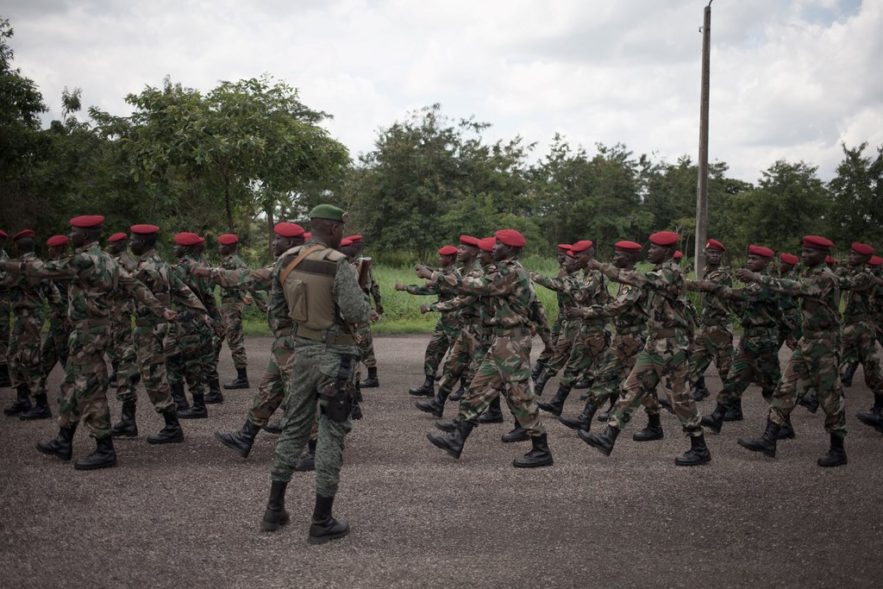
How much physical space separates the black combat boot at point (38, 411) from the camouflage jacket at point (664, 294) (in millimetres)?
6537

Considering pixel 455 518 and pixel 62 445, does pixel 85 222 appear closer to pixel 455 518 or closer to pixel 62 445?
pixel 62 445

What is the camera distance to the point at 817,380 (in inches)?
269

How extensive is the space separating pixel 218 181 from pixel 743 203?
2140 centimetres

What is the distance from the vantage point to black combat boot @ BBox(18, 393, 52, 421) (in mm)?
8122

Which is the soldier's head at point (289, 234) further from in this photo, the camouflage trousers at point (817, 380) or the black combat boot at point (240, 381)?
the camouflage trousers at point (817, 380)

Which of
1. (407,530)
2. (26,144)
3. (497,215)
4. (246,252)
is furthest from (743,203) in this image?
(407,530)

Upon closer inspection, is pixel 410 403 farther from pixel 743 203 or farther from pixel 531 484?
pixel 743 203

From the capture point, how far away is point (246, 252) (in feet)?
86.4

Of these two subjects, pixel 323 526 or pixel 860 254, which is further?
pixel 860 254

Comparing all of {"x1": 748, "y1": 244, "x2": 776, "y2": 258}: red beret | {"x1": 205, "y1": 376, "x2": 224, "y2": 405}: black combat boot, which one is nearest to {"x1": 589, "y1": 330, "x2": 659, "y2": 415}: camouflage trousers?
{"x1": 748, "y1": 244, "x2": 776, "y2": 258}: red beret

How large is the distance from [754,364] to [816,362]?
131 centimetres

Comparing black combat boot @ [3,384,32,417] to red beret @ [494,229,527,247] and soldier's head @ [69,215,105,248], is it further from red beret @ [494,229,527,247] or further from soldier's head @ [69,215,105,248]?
red beret @ [494,229,527,247]

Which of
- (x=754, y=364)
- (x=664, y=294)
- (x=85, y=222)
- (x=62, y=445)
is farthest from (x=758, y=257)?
(x=62, y=445)

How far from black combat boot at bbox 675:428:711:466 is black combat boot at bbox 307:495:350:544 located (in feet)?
11.1
